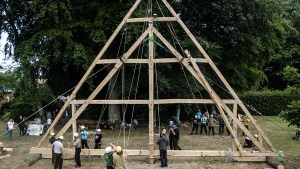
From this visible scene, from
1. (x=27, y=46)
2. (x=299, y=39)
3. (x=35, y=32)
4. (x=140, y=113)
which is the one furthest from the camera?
(x=299, y=39)

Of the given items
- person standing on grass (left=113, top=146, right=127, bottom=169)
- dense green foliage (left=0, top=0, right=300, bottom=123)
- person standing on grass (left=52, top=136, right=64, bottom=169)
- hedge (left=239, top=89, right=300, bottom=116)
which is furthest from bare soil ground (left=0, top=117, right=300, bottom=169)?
hedge (left=239, top=89, right=300, bottom=116)

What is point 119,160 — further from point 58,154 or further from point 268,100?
point 268,100

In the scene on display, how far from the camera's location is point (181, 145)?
18797mm

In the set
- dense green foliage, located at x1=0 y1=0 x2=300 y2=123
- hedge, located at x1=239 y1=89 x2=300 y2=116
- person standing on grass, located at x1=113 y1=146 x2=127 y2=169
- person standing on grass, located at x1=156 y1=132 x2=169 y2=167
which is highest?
dense green foliage, located at x1=0 y1=0 x2=300 y2=123

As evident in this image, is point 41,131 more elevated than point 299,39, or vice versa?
point 299,39

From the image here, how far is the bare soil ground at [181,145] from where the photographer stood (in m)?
14.5

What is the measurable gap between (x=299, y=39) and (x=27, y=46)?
29674 millimetres

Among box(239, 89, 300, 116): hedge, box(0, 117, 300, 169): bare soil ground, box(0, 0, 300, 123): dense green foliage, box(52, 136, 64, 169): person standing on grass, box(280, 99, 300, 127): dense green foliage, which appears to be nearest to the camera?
box(52, 136, 64, 169): person standing on grass

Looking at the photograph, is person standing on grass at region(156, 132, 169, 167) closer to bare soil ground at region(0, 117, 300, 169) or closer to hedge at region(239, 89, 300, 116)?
bare soil ground at region(0, 117, 300, 169)

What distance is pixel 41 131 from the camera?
2303 cm

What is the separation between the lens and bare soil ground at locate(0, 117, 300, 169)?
14.5 metres

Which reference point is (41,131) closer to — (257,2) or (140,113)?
(140,113)

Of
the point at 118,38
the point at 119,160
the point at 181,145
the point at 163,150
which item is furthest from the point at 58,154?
the point at 118,38

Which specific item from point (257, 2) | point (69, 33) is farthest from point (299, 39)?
point (69, 33)
